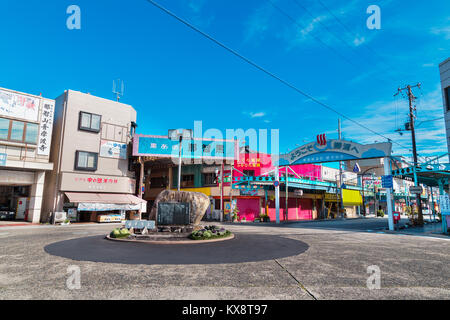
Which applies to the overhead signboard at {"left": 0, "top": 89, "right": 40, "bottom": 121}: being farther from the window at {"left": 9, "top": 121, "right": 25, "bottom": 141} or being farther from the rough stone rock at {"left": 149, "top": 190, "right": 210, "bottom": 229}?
the rough stone rock at {"left": 149, "top": 190, "right": 210, "bottom": 229}

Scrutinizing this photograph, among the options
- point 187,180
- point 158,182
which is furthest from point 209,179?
point 158,182

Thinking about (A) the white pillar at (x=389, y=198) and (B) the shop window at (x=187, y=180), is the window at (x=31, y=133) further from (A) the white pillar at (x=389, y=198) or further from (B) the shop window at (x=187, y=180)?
(A) the white pillar at (x=389, y=198)

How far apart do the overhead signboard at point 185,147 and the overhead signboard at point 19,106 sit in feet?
34.6

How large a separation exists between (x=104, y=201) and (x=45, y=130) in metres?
9.63

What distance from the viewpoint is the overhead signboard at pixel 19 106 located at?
25.3 metres

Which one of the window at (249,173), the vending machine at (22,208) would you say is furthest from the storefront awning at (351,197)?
the vending machine at (22,208)

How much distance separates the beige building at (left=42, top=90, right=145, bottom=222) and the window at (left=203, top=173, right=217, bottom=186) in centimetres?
911

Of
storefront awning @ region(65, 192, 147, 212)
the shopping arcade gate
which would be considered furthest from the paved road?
storefront awning @ region(65, 192, 147, 212)

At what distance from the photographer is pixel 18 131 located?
25828 millimetres

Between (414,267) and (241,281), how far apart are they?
5.38 m

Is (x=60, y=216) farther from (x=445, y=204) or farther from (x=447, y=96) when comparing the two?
(x=447, y=96)
